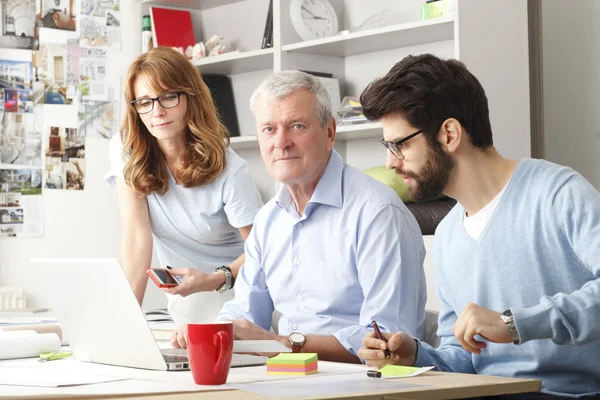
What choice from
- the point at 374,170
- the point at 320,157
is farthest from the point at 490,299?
the point at 374,170

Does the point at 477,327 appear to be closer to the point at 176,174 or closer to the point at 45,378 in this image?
the point at 45,378

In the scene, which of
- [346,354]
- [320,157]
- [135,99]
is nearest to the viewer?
[346,354]

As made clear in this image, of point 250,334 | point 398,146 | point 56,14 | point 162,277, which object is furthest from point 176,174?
point 56,14

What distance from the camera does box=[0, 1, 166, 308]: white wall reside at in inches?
158

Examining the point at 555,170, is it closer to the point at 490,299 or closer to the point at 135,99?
the point at 490,299

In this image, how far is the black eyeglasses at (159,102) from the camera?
102 inches

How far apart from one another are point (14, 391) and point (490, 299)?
2.88 feet

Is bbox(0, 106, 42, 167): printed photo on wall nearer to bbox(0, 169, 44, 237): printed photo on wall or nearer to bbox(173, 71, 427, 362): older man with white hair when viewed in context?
bbox(0, 169, 44, 237): printed photo on wall

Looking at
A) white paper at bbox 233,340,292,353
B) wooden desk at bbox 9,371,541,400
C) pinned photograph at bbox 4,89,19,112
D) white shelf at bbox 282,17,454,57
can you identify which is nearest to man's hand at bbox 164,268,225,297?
white paper at bbox 233,340,292,353

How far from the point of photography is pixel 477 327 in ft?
4.39

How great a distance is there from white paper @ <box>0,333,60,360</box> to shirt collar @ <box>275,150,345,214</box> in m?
0.64

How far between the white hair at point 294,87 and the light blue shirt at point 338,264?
4.5 inches

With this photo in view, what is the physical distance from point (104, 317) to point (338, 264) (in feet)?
2.13

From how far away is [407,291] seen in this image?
1.89 metres
